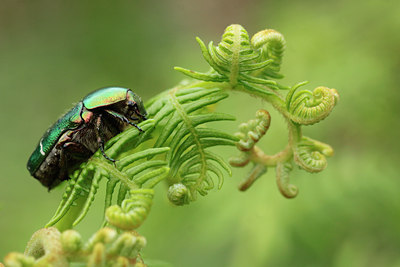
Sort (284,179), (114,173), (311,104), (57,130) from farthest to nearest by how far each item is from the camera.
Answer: (57,130)
(284,179)
(311,104)
(114,173)

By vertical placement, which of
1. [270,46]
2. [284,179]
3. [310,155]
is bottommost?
[284,179]

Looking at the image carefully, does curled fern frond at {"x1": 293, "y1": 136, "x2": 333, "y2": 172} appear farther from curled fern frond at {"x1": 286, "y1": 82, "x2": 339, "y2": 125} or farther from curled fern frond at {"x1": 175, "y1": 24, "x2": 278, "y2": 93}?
curled fern frond at {"x1": 175, "y1": 24, "x2": 278, "y2": 93}

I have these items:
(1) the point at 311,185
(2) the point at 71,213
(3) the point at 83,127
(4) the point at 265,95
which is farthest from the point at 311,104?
(1) the point at 311,185

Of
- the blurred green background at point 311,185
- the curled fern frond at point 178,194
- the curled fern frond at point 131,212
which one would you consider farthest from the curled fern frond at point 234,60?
the blurred green background at point 311,185

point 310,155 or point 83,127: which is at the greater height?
point 83,127

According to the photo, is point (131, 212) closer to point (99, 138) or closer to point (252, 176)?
point (99, 138)

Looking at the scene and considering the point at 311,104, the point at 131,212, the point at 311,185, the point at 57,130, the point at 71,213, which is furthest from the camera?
the point at 311,185

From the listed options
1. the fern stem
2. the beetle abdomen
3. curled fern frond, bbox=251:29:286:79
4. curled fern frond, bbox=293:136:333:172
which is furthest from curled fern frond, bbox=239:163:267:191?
the beetle abdomen
